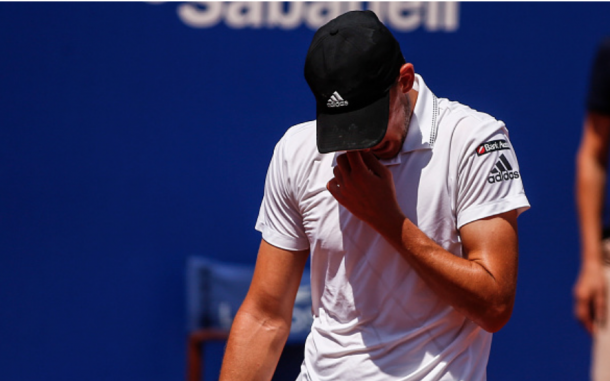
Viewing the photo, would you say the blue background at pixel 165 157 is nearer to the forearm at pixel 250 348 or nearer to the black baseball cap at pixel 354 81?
the forearm at pixel 250 348

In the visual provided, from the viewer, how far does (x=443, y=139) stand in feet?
5.08

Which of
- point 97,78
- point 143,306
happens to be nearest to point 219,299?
point 143,306

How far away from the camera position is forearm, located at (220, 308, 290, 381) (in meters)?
1.75

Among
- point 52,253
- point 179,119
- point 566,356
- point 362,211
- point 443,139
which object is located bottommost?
point 566,356

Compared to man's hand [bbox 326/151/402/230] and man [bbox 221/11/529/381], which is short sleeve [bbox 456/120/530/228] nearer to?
man [bbox 221/11/529/381]

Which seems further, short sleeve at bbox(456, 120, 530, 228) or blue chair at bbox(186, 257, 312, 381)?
blue chair at bbox(186, 257, 312, 381)

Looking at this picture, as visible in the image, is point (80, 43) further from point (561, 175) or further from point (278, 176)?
point (561, 175)

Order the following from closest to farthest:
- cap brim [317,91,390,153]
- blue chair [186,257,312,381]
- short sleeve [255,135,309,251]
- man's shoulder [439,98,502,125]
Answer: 1. cap brim [317,91,390,153]
2. man's shoulder [439,98,502,125]
3. short sleeve [255,135,309,251]
4. blue chair [186,257,312,381]

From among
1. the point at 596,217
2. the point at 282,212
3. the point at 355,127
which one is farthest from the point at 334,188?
the point at 596,217

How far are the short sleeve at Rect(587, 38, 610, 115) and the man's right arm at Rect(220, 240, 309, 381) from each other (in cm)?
69

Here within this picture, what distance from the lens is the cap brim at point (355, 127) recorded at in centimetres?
143

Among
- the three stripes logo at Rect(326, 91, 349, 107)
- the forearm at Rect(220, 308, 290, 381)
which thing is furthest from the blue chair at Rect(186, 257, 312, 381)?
the three stripes logo at Rect(326, 91, 349, 107)

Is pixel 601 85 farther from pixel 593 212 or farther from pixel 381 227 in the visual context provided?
pixel 381 227

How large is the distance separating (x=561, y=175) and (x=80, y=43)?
1890mm
